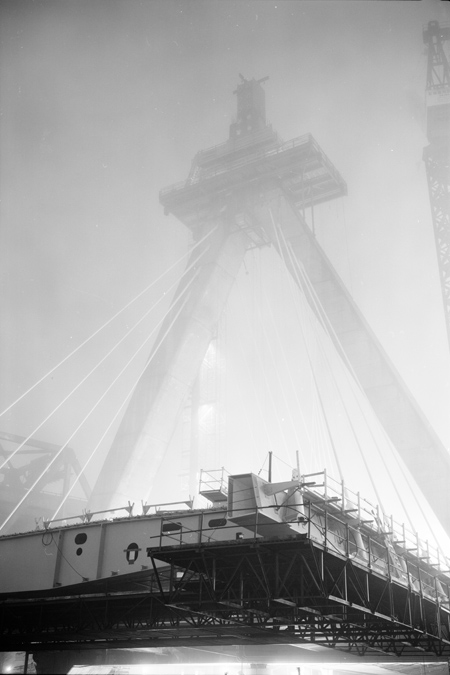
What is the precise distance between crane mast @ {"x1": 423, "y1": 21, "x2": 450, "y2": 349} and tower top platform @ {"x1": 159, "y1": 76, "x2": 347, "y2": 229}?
21.0 ft

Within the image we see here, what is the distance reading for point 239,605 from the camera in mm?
18625

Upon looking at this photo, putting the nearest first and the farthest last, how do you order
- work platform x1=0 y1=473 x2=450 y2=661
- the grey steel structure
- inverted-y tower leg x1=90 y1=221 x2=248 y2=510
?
A: work platform x1=0 y1=473 x2=450 y2=661 < inverted-y tower leg x1=90 y1=221 x2=248 y2=510 < the grey steel structure

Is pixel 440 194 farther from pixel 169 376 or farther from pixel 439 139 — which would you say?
pixel 169 376

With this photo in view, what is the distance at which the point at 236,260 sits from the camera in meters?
46.6

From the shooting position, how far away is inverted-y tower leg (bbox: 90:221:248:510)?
38.3m

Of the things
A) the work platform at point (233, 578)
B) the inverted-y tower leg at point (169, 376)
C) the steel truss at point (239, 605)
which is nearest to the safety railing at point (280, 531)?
the work platform at point (233, 578)

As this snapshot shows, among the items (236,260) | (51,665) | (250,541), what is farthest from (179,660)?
(236,260)

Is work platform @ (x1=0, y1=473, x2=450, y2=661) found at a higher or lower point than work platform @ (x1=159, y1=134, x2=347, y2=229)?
lower

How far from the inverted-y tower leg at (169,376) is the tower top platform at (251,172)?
93.3 inches

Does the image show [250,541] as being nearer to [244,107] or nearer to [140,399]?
[140,399]

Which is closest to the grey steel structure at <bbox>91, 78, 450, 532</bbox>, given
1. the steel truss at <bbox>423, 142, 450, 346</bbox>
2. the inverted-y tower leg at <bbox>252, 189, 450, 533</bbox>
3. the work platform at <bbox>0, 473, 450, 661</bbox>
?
the inverted-y tower leg at <bbox>252, 189, 450, 533</bbox>

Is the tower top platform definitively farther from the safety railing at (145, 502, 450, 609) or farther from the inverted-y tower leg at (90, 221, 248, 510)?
the safety railing at (145, 502, 450, 609)

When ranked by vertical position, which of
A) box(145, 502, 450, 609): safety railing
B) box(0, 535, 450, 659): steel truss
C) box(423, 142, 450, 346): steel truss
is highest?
box(423, 142, 450, 346): steel truss

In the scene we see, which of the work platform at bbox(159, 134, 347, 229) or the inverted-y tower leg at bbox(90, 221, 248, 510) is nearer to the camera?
the inverted-y tower leg at bbox(90, 221, 248, 510)
